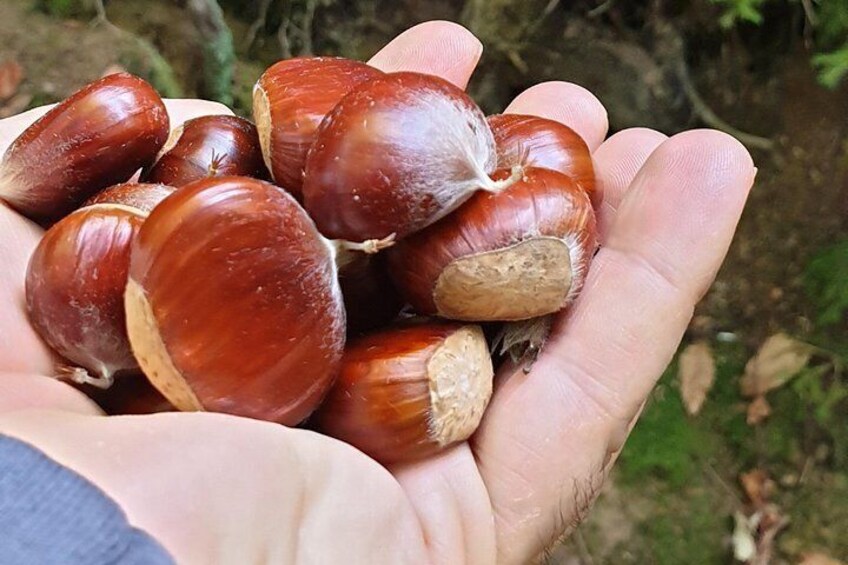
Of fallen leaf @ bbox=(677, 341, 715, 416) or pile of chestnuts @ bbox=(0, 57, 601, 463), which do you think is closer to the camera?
pile of chestnuts @ bbox=(0, 57, 601, 463)

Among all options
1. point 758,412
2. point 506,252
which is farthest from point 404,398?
point 758,412

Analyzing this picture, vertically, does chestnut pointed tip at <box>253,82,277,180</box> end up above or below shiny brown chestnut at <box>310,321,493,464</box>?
above

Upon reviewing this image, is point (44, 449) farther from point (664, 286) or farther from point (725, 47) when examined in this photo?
point (725, 47)

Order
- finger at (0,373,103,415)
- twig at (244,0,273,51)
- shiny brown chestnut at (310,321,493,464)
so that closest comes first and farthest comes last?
finger at (0,373,103,415), shiny brown chestnut at (310,321,493,464), twig at (244,0,273,51)

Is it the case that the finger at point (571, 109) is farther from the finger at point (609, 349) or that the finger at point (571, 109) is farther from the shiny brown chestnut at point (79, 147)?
the shiny brown chestnut at point (79, 147)

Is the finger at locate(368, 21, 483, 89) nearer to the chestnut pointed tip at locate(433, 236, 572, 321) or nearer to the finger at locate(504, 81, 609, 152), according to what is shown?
the finger at locate(504, 81, 609, 152)

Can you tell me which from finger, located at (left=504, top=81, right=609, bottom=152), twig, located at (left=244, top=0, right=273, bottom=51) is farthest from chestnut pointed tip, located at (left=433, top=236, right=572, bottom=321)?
twig, located at (left=244, top=0, right=273, bottom=51)
